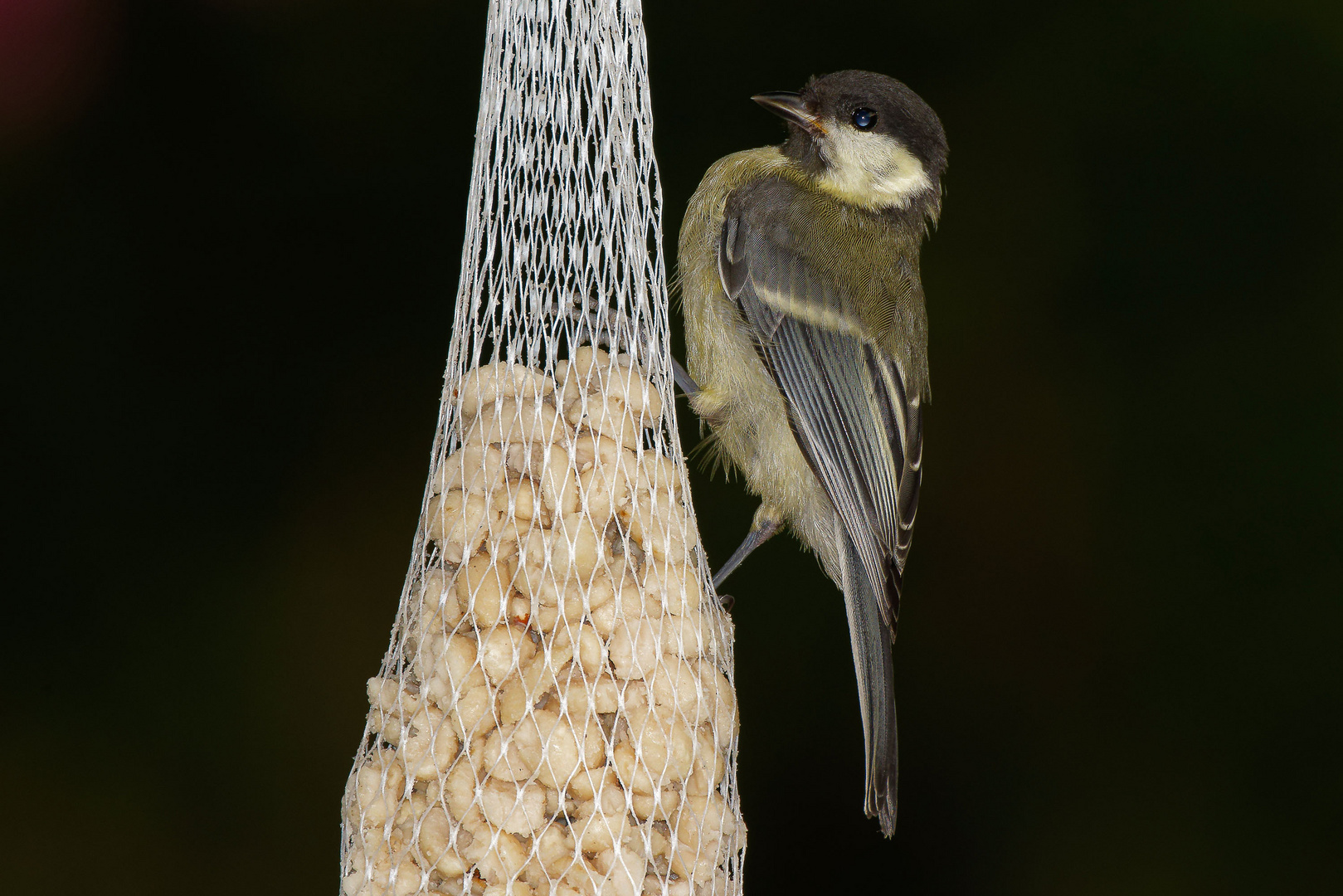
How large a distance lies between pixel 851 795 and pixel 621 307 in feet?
5.77

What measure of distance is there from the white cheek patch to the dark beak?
3cm

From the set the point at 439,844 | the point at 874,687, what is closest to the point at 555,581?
the point at 439,844

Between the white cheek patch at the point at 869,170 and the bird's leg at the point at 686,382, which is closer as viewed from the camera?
the bird's leg at the point at 686,382

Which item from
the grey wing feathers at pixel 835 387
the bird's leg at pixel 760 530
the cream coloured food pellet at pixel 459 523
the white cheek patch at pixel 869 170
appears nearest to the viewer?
the cream coloured food pellet at pixel 459 523

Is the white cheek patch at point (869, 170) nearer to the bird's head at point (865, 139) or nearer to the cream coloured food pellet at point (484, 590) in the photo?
the bird's head at point (865, 139)

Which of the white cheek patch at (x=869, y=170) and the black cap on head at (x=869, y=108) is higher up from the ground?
the black cap on head at (x=869, y=108)

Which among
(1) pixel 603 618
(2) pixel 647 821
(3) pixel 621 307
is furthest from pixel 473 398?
(2) pixel 647 821

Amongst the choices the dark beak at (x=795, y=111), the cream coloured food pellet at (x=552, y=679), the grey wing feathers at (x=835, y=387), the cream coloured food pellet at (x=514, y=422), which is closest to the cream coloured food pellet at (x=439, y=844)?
the cream coloured food pellet at (x=552, y=679)

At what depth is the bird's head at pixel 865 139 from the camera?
7.13 feet

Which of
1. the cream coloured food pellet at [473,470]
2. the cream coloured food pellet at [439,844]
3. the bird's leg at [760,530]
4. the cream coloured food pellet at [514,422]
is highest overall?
the cream coloured food pellet at [514,422]

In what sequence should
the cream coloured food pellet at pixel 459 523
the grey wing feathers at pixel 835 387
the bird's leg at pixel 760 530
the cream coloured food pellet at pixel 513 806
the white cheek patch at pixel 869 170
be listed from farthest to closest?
the white cheek patch at pixel 869 170, the bird's leg at pixel 760 530, the grey wing feathers at pixel 835 387, the cream coloured food pellet at pixel 459 523, the cream coloured food pellet at pixel 513 806

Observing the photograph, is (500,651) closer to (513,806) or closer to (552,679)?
(552,679)

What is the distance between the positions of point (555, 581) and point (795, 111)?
1.15 meters

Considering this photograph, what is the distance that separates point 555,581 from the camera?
136 centimetres
